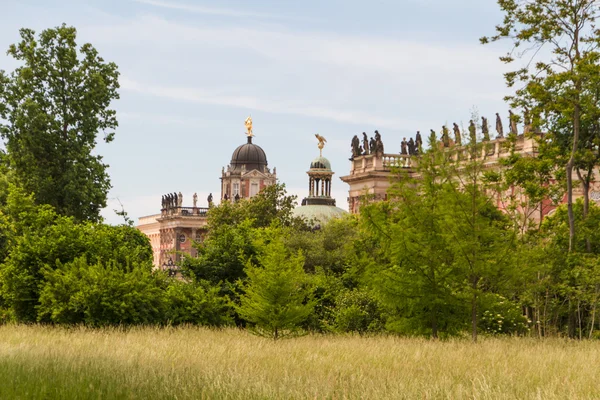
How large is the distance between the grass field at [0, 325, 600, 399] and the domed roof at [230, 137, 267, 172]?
6137 inches

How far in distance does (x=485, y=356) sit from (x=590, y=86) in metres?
18.3

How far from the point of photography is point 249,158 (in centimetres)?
18238

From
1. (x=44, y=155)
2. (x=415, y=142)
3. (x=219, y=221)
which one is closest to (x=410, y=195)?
(x=44, y=155)

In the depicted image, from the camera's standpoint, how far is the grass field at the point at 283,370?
14.2 meters

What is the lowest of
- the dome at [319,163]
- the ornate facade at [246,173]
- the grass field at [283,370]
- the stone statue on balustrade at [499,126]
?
the grass field at [283,370]

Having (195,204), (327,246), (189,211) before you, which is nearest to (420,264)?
(327,246)

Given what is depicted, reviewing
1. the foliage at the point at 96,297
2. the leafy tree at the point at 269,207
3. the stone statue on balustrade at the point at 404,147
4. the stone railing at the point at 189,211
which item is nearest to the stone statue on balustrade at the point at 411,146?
the stone statue on balustrade at the point at 404,147

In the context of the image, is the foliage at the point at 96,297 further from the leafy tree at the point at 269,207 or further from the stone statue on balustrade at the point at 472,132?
the leafy tree at the point at 269,207

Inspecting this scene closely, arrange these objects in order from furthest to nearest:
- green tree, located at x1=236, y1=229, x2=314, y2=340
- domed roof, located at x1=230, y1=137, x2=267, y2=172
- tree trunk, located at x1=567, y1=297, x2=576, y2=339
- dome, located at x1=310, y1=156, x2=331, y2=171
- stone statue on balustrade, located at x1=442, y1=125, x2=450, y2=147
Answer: domed roof, located at x1=230, y1=137, x2=267, y2=172 < dome, located at x1=310, y1=156, x2=331, y2=171 < tree trunk, located at x1=567, y1=297, x2=576, y2=339 < stone statue on balustrade, located at x1=442, y1=125, x2=450, y2=147 < green tree, located at x1=236, y1=229, x2=314, y2=340

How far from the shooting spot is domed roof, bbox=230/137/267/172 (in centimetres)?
18238

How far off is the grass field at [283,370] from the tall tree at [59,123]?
23835mm

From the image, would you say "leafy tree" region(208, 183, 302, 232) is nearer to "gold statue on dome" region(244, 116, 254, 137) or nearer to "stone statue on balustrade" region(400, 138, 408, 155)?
"stone statue on balustrade" region(400, 138, 408, 155)

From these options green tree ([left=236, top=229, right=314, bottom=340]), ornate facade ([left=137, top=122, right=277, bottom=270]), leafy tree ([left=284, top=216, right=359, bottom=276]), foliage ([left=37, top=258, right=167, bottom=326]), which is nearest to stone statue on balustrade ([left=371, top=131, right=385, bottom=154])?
leafy tree ([left=284, top=216, right=359, bottom=276])

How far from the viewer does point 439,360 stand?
2011 centimetres
